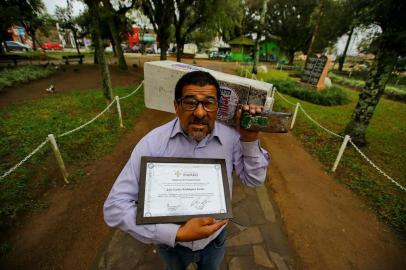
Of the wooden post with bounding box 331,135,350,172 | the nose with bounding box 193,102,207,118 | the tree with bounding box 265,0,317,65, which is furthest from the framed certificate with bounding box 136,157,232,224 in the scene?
the tree with bounding box 265,0,317,65

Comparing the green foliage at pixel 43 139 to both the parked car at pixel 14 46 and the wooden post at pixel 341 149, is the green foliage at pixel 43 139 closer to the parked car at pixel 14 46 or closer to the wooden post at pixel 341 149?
the wooden post at pixel 341 149

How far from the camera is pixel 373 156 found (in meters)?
6.09

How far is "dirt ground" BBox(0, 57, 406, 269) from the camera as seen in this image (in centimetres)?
300

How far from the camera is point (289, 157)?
5926 millimetres

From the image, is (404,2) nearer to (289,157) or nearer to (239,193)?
(289,157)

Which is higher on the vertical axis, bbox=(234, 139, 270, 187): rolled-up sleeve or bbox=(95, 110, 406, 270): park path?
bbox=(234, 139, 270, 187): rolled-up sleeve

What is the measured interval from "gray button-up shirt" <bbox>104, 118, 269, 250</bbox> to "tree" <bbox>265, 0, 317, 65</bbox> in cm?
3897

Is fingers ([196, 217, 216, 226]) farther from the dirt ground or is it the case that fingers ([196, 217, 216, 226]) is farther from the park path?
the dirt ground

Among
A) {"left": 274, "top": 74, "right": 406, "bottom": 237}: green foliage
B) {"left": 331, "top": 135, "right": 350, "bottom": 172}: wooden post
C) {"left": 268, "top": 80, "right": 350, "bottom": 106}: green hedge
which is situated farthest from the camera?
→ {"left": 268, "top": 80, "right": 350, "bottom": 106}: green hedge

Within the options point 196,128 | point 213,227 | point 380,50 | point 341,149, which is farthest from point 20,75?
point 380,50

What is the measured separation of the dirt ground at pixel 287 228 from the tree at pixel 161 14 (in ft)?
44.5

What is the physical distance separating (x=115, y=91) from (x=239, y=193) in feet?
31.4

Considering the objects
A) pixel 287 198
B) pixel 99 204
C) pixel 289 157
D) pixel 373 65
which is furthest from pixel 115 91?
pixel 373 65

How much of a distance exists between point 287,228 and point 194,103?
317 cm
